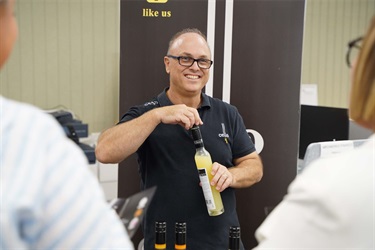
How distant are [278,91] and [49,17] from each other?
Result: 2452mm

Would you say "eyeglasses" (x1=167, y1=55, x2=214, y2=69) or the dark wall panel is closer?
"eyeglasses" (x1=167, y1=55, x2=214, y2=69)

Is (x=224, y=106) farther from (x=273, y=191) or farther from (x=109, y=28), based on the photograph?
(x=109, y=28)

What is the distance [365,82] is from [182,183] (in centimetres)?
132

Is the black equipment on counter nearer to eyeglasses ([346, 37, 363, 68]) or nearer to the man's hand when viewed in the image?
the man's hand

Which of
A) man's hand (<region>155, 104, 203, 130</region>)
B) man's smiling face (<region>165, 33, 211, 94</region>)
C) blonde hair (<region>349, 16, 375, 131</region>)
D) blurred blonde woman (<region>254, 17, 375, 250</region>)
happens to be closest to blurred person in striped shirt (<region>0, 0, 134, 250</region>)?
blurred blonde woman (<region>254, 17, 375, 250</region>)

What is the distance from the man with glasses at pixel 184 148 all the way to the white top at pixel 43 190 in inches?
51.9

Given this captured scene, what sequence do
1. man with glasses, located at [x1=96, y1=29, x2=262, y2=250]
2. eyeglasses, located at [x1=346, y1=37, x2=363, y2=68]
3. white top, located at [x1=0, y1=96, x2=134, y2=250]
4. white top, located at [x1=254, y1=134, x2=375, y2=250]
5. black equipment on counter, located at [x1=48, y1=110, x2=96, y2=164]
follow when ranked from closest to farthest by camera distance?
white top, located at [x1=0, y1=96, x2=134, y2=250] < white top, located at [x1=254, y1=134, x2=375, y2=250] < eyeglasses, located at [x1=346, y1=37, x2=363, y2=68] < man with glasses, located at [x1=96, y1=29, x2=262, y2=250] < black equipment on counter, located at [x1=48, y1=110, x2=96, y2=164]

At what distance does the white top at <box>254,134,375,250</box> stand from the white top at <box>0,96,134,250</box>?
32 centimetres

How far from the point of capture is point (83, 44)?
14.4 feet

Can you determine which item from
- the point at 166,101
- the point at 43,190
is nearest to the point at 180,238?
the point at 43,190

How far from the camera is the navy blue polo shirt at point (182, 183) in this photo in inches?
81.8

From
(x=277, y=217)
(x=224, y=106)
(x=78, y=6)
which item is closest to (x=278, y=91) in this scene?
(x=224, y=106)

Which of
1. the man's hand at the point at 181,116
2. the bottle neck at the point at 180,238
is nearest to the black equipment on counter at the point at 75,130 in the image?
the man's hand at the point at 181,116

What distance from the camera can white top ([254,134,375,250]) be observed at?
2.55 ft
